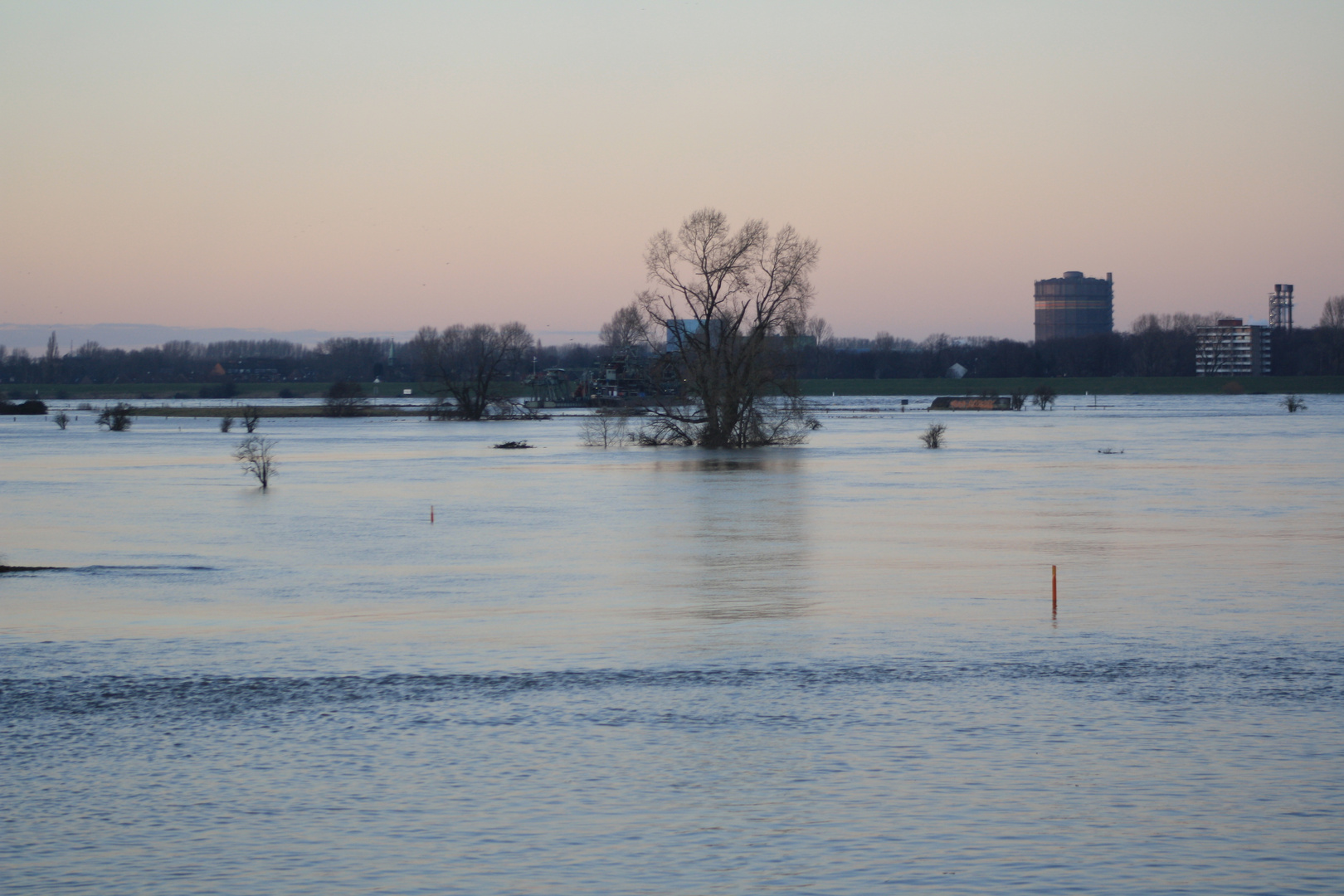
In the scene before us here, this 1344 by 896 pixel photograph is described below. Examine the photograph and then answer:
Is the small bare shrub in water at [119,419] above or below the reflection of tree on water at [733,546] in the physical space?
above

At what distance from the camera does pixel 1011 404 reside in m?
152

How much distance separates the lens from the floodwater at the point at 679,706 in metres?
9.34

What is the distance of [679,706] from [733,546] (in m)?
14.1

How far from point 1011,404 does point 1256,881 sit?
484 ft

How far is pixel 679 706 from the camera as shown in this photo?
13.6 meters

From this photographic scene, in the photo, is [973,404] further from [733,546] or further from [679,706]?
[679,706]

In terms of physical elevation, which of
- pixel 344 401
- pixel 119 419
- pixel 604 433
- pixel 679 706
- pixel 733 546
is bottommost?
pixel 733 546

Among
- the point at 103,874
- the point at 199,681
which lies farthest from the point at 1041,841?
the point at 199,681

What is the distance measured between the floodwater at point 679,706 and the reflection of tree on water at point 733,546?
174 mm

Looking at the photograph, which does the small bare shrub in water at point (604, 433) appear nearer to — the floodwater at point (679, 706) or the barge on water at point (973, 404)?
the floodwater at point (679, 706)

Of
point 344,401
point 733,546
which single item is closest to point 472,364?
point 344,401

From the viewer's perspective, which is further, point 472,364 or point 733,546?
point 472,364

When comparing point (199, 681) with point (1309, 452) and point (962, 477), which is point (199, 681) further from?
point (1309, 452)

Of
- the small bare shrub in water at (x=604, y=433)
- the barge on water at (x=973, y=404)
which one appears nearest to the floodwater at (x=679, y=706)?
the small bare shrub in water at (x=604, y=433)
